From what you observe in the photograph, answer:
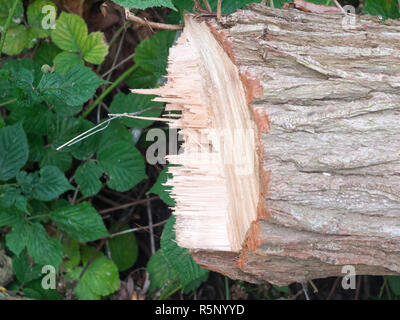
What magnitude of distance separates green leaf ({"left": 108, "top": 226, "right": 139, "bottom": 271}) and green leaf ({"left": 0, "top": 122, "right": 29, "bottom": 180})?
1.81 feet

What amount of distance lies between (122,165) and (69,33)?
53 centimetres

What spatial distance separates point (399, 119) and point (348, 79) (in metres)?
0.15

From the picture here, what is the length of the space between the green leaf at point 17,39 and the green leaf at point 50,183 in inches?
21.1

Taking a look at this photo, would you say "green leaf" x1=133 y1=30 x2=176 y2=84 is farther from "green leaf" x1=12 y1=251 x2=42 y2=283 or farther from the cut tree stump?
"green leaf" x1=12 y1=251 x2=42 y2=283

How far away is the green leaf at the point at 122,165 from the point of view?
1.43 m

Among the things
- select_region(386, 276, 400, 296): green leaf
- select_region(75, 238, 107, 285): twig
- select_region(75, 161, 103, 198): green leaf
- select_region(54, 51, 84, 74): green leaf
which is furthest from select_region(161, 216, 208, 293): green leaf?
select_region(386, 276, 400, 296): green leaf

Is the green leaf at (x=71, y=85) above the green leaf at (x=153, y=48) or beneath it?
beneath

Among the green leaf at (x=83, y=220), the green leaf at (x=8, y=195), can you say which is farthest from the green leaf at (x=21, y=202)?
the green leaf at (x=83, y=220)

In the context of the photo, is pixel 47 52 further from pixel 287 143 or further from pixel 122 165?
pixel 287 143

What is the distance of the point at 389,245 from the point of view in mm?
937

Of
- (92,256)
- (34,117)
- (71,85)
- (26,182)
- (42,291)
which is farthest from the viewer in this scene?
(92,256)

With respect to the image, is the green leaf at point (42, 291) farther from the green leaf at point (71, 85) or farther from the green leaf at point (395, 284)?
the green leaf at point (395, 284)

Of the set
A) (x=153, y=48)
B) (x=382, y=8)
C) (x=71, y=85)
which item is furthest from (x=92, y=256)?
(x=382, y=8)

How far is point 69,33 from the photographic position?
146 centimetres
